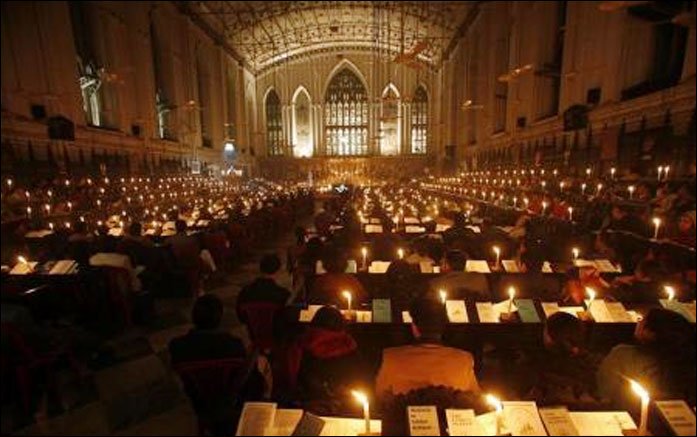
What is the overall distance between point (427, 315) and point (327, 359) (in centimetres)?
160

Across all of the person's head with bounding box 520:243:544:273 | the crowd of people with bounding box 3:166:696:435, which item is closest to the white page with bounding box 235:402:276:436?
the crowd of people with bounding box 3:166:696:435

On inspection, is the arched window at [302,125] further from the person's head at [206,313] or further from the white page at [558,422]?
the white page at [558,422]

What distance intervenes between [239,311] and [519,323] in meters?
2.97

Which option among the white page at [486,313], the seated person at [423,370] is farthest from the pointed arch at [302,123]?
the seated person at [423,370]

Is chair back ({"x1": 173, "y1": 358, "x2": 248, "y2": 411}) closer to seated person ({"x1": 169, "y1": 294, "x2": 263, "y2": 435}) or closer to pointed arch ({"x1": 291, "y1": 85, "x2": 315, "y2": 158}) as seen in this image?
seated person ({"x1": 169, "y1": 294, "x2": 263, "y2": 435})

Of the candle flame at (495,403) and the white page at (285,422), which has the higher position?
the candle flame at (495,403)

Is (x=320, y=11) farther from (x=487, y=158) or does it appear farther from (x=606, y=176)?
(x=606, y=176)

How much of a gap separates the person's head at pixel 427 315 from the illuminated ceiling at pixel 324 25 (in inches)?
857

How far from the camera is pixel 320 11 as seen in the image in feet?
102

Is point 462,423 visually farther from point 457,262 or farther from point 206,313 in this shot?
point 457,262

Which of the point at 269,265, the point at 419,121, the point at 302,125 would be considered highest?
the point at 419,121

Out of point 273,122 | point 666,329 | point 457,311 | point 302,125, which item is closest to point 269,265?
point 457,311

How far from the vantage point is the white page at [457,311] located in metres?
4.45

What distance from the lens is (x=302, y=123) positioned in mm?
44156
